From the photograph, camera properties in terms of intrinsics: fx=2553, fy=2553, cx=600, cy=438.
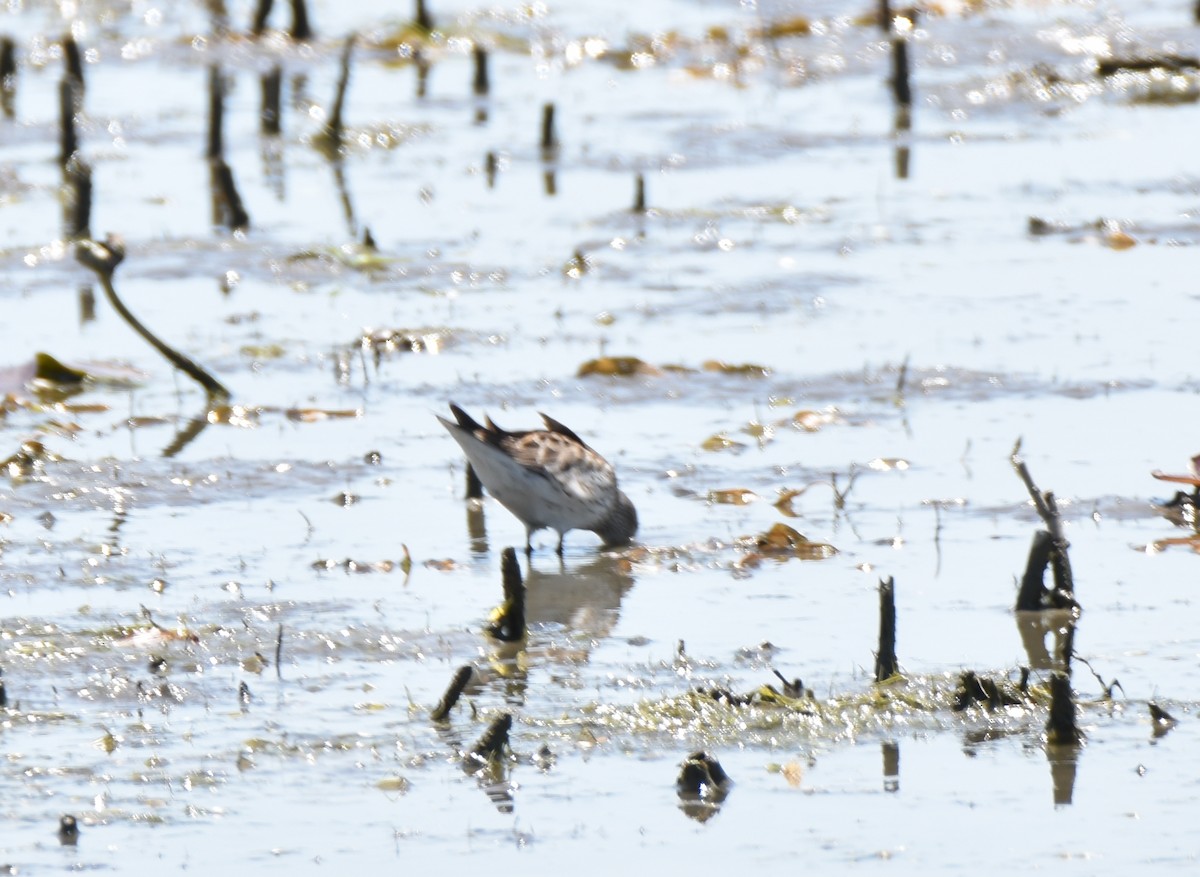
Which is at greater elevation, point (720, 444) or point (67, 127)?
point (67, 127)

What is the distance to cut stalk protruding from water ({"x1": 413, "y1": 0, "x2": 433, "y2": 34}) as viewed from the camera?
24172 millimetres

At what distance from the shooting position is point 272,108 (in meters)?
19.8

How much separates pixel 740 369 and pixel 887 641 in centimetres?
474

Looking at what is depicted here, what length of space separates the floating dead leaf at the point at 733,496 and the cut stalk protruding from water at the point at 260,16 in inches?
576

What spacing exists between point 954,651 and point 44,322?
713cm

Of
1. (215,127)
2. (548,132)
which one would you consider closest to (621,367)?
(548,132)

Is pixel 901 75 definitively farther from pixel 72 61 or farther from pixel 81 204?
pixel 81 204

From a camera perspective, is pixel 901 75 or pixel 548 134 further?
pixel 901 75

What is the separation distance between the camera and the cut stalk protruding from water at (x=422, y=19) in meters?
24.2

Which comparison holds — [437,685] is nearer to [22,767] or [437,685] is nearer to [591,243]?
[22,767]

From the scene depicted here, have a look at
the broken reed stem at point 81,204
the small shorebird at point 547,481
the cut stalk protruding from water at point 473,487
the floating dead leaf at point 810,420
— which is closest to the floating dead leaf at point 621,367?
the floating dead leaf at point 810,420

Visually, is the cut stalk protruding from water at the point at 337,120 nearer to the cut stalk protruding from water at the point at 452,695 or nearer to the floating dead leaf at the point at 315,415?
the floating dead leaf at the point at 315,415

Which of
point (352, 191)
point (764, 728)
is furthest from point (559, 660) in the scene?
point (352, 191)

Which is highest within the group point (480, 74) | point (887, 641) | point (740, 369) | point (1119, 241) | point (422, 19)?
point (422, 19)
